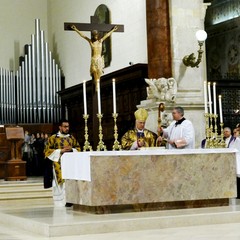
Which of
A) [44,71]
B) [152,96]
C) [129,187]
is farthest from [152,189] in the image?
[44,71]

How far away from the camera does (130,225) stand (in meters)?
9.41

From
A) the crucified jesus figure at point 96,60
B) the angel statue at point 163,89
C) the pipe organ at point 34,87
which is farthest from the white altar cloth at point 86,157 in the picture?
the pipe organ at point 34,87

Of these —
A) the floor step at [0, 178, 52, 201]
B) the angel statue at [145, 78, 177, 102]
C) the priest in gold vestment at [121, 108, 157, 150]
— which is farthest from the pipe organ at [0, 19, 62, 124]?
the priest in gold vestment at [121, 108, 157, 150]

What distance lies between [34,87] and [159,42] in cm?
770

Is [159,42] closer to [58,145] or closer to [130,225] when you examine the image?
[58,145]

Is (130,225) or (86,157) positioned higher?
(86,157)

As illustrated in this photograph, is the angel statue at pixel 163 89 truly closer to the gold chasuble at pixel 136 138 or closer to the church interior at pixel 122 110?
the church interior at pixel 122 110

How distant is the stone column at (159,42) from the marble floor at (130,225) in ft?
18.4

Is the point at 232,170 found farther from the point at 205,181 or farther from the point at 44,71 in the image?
the point at 44,71

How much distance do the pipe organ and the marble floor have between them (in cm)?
1186

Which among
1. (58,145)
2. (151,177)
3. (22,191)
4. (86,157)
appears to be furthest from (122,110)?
(86,157)

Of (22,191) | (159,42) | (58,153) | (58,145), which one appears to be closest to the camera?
(58,153)

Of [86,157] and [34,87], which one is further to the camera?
[34,87]

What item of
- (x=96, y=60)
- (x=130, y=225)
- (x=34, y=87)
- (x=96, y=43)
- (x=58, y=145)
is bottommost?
(x=130, y=225)
